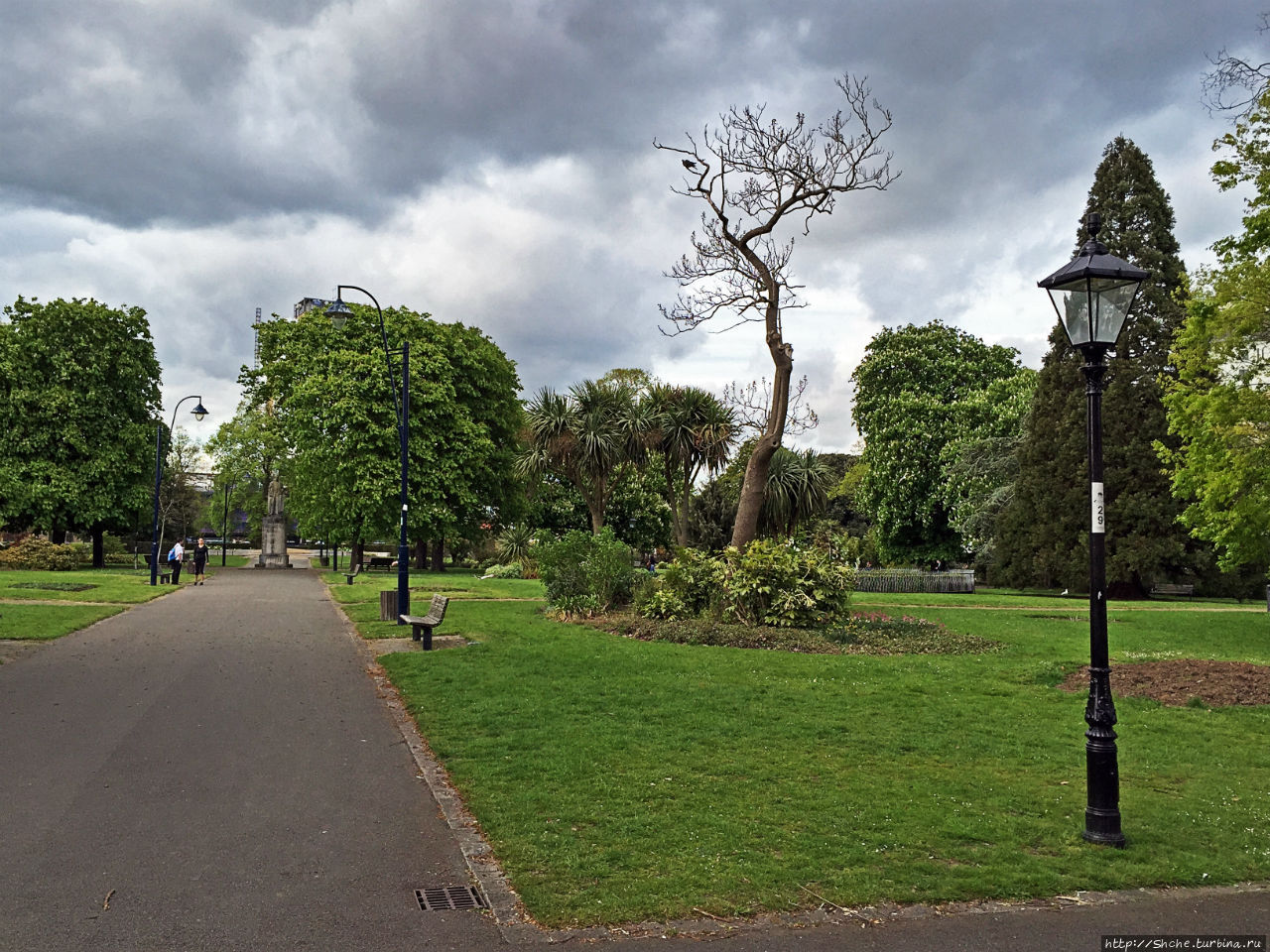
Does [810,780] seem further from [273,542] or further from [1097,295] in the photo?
[273,542]

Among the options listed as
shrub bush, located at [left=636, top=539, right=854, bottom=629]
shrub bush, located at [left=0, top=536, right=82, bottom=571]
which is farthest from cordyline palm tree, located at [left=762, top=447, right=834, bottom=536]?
shrub bush, located at [left=0, top=536, right=82, bottom=571]

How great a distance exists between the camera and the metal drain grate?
4574mm

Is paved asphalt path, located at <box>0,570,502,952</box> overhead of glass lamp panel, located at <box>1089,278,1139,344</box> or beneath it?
beneath

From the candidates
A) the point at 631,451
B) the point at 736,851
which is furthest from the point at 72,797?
the point at 631,451

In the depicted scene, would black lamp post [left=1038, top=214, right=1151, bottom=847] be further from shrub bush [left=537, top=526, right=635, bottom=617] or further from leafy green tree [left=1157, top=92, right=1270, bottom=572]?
shrub bush [left=537, top=526, right=635, bottom=617]

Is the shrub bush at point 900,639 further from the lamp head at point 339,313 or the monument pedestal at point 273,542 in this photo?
the monument pedestal at point 273,542

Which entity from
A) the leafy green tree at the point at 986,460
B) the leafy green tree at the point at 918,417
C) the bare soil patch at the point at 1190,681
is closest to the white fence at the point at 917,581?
the leafy green tree at the point at 986,460

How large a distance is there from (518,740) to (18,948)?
13.8 ft

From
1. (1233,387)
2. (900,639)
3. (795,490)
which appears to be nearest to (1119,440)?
(795,490)

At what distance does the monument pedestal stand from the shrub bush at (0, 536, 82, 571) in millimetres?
11312

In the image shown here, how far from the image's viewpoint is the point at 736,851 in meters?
5.18

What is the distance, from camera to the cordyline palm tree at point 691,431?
3253cm

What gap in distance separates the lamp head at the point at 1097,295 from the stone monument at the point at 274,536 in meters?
49.7

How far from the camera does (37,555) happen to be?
3906 centimetres
